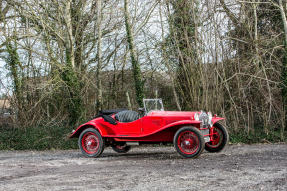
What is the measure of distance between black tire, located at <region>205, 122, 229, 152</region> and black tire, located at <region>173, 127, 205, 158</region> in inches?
44.1

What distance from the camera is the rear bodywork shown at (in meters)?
8.05

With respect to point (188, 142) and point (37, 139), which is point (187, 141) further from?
point (37, 139)

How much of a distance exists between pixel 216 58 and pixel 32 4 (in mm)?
7366

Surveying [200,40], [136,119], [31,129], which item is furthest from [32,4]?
[136,119]

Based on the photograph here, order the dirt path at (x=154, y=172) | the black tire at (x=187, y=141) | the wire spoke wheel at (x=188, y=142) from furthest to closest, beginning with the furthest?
the wire spoke wheel at (x=188, y=142) → the black tire at (x=187, y=141) → the dirt path at (x=154, y=172)

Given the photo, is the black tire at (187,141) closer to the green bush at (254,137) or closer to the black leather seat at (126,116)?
the black leather seat at (126,116)

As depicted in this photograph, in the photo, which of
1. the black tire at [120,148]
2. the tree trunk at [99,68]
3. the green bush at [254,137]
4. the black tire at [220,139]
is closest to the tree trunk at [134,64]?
the tree trunk at [99,68]

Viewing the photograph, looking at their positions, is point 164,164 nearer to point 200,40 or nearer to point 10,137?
point 200,40

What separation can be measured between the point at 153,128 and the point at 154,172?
6.14 feet

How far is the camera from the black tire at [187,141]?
771 cm

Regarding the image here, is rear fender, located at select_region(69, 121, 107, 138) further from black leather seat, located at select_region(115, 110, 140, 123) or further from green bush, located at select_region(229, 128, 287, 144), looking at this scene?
green bush, located at select_region(229, 128, 287, 144)

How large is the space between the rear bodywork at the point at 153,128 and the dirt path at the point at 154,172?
0.50m

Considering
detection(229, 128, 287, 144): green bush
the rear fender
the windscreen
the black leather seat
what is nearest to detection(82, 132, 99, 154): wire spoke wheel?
the rear fender

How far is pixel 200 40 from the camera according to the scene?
1184 centimetres
